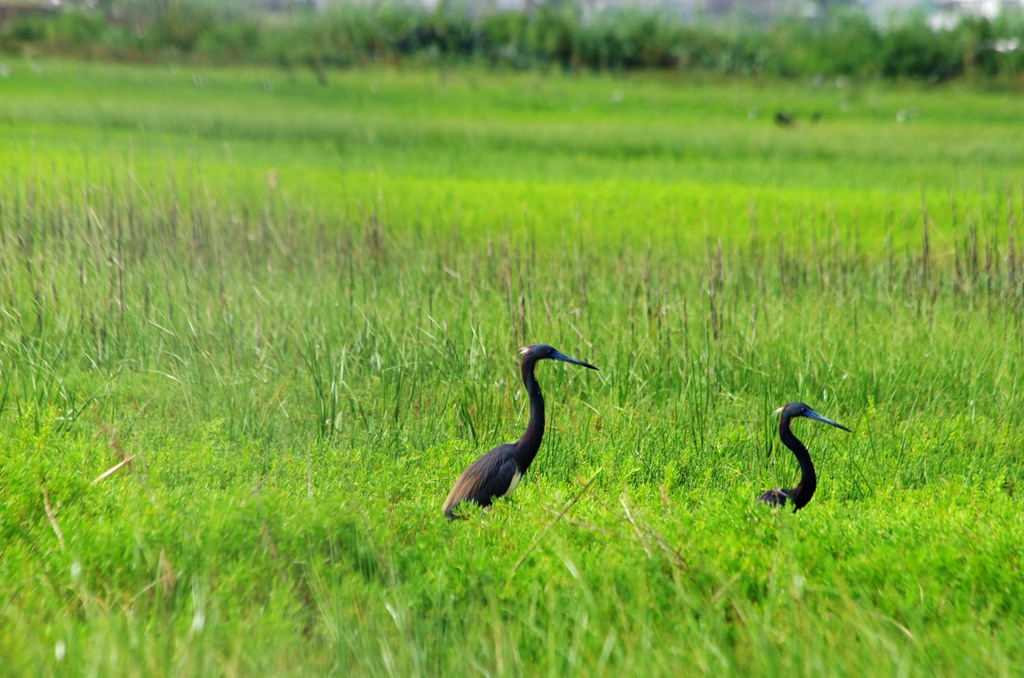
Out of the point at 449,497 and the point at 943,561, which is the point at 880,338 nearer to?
the point at 943,561

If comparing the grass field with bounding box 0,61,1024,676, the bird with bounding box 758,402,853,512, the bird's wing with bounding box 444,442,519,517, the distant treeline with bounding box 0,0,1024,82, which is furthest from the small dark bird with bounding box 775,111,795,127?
the bird's wing with bounding box 444,442,519,517

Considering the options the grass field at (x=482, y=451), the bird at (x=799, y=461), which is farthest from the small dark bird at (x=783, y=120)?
the bird at (x=799, y=461)

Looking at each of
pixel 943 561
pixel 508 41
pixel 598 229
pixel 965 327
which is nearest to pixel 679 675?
pixel 943 561

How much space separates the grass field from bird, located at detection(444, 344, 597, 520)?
124 mm

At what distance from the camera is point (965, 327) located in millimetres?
7574

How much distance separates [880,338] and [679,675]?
442cm

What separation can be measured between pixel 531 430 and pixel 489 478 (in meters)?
0.28

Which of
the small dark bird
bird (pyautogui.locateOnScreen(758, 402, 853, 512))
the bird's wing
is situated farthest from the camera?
the small dark bird

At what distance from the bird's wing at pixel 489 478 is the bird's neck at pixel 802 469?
4.17 feet

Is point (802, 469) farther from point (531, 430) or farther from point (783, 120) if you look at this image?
point (783, 120)

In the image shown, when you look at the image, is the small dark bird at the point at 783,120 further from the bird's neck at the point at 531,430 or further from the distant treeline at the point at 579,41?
the bird's neck at the point at 531,430

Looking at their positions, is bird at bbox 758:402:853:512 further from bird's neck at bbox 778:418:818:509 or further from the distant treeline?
the distant treeline

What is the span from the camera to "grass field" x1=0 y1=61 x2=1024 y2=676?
357cm

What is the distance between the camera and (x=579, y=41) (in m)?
30.6
